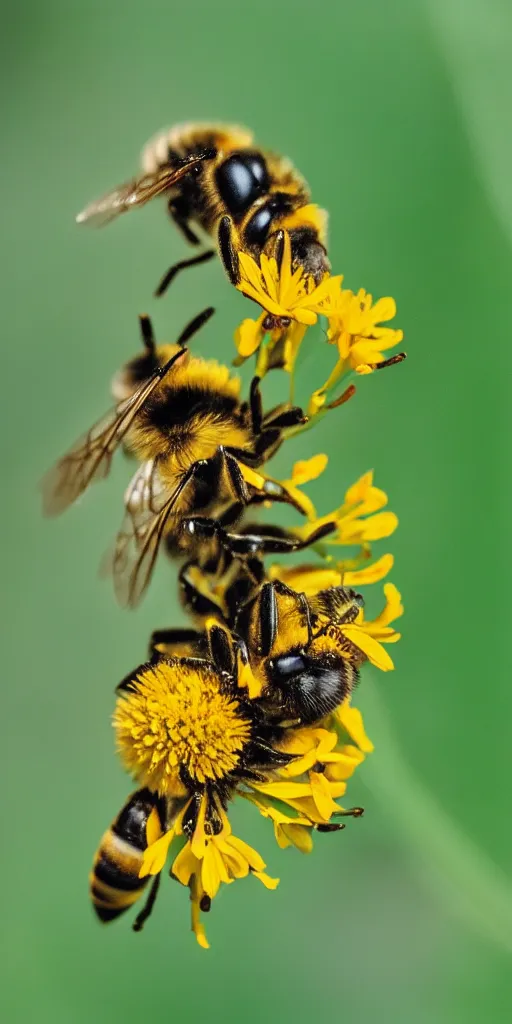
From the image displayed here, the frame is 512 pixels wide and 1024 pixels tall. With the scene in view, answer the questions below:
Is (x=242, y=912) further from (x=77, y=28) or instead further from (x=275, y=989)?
(x=77, y=28)

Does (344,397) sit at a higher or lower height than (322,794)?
higher

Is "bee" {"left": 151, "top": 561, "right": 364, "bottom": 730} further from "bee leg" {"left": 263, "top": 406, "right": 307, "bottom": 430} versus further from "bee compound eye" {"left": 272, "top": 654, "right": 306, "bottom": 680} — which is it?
"bee leg" {"left": 263, "top": 406, "right": 307, "bottom": 430}

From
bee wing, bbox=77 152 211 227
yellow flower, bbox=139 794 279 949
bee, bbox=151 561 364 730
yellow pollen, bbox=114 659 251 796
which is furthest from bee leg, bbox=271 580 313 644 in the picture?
bee wing, bbox=77 152 211 227

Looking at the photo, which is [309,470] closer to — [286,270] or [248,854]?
[286,270]

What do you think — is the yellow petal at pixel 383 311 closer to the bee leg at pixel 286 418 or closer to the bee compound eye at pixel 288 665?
the bee leg at pixel 286 418

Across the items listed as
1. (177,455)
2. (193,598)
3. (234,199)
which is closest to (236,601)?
(193,598)

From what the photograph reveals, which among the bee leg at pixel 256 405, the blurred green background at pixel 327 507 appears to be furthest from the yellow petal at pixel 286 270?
the blurred green background at pixel 327 507
